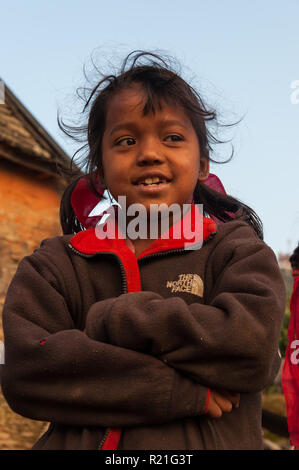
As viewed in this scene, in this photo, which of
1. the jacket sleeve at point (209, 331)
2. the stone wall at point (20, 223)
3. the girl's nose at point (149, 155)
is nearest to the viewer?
the jacket sleeve at point (209, 331)

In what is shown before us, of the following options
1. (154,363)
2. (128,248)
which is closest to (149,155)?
(128,248)

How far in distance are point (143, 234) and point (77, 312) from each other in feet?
1.25

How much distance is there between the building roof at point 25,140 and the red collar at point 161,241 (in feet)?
15.2

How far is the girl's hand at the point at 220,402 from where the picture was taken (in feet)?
4.38

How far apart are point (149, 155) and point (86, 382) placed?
76 centimetres

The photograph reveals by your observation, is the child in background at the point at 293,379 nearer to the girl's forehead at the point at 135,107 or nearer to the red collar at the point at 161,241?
the red collar at the point at 161,241

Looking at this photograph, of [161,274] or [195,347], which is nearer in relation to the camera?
[195,347]

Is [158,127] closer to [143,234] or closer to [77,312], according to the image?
[143,234]

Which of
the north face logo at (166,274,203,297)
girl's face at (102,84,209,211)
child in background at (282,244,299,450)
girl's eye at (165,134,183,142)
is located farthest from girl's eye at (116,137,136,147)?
child in background at (282,244,299,450)

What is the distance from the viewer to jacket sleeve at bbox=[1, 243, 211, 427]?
1313 millimetres

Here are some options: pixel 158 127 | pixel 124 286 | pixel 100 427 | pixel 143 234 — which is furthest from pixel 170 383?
pixel 158 127

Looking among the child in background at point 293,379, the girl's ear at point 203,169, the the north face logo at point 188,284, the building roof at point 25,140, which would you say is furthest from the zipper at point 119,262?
the building roof at point 25,140

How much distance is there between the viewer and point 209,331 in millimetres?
1325
